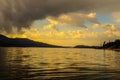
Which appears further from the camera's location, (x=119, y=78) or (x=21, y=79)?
(x=119, y=78)

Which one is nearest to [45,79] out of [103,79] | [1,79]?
[1,79]

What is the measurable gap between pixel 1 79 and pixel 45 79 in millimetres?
5963

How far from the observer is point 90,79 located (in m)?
32.3

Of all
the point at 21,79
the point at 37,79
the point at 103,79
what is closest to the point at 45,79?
the point at 37,79

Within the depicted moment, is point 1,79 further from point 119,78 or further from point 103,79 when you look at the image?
point 119,78

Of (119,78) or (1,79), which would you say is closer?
(1,79)

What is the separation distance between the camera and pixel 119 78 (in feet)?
110

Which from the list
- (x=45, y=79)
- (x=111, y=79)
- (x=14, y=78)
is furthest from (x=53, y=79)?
(x=111, y=79)

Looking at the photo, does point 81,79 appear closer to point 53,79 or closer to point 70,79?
point 70,79

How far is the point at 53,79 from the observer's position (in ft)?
104

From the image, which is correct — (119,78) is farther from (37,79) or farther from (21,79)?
(21,79)

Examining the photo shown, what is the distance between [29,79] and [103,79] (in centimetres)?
1033

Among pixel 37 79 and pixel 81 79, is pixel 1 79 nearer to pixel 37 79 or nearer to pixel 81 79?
pixel 37 79

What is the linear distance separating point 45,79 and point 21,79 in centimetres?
328
